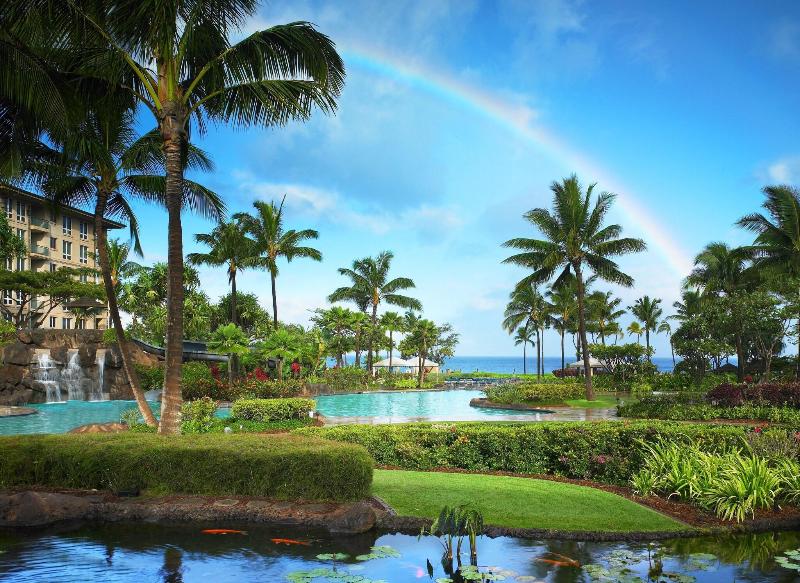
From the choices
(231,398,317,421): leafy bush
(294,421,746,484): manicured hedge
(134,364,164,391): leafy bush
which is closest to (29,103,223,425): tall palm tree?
(231,398,317,421): leafy bush

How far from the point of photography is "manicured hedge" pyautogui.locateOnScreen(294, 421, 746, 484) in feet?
38.6

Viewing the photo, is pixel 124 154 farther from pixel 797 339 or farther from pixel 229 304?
pixel 229 304

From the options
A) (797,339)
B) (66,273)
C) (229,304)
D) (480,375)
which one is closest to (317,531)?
(797,339)

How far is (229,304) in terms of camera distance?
56.3 m

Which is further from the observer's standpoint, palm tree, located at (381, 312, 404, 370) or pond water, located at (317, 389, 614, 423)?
palm tree, located at (381, 312, 404, 370)

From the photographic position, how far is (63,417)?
28141 millimetres

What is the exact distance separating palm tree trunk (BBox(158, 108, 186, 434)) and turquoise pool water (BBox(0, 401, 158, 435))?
11.9m

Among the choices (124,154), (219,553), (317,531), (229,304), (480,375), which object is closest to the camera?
(219,553)

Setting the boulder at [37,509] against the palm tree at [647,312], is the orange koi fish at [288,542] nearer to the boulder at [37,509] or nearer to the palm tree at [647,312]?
the boulder at [37,509]

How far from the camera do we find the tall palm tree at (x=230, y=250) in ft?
139

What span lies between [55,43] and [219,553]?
10788 millimetres

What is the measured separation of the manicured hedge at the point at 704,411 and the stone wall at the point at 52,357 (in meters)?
29.6

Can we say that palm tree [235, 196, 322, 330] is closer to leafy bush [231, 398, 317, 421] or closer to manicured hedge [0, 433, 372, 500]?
leafy bush [231, 398, 317, 421]

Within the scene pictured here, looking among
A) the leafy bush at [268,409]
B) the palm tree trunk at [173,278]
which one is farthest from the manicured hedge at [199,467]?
the leafy bush at [268,409]
